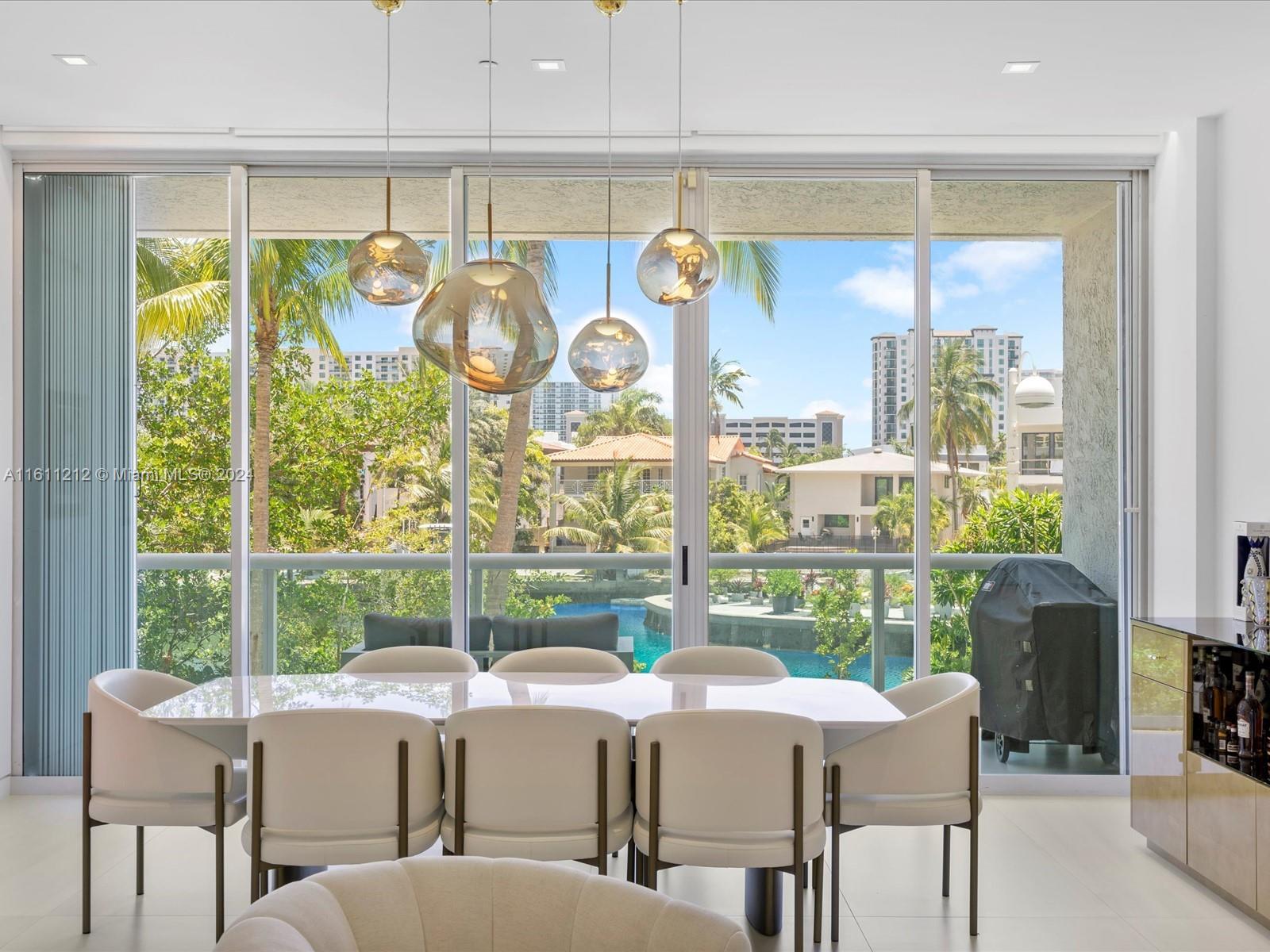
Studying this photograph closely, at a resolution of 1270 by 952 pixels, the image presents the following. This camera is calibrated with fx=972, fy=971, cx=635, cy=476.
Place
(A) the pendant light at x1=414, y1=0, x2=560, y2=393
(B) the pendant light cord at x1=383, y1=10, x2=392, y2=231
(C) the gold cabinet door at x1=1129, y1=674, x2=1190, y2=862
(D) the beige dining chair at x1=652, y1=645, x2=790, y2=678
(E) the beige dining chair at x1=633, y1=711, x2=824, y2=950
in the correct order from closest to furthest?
(A) the pendant light at x1=414, y1=0, x2=560, y2=393
(E) the beige dining chair at x1=633, y1=711, x2=824, y2=950
(B) the pendant light cord at x1=383, y1=10, x2=392, y2=231
(C) the gold cabinet door at x1=1129, y1=674, x2=1190, y2=862
(D) the beige dining chair at x1=652, y1=645, x2=790, y2=678

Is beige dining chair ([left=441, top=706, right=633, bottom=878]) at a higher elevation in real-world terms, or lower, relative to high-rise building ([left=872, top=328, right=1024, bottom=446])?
lower

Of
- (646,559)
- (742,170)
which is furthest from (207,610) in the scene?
(742,170)

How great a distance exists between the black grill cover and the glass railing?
17 cm

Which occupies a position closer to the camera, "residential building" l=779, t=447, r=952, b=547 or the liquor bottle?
the liquor bottle

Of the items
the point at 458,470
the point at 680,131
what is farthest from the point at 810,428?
the point at 458,470

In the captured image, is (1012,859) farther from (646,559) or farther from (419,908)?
(419,908)

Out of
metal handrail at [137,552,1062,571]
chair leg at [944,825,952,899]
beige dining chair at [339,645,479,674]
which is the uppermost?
metal handrail at [137,552,1062,571]

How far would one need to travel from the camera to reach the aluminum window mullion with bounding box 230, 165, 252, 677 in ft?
14.8

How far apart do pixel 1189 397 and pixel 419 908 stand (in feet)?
12.8

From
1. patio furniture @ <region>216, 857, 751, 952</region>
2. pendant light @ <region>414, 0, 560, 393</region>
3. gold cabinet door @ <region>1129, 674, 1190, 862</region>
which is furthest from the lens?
gold cabinet door @ <region>1129, 674, 1190, 862</region>

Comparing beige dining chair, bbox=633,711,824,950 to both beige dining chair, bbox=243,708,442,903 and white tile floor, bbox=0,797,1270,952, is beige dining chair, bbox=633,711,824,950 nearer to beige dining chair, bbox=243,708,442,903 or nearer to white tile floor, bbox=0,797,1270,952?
white tile floor, bbox=0,797,1270,952

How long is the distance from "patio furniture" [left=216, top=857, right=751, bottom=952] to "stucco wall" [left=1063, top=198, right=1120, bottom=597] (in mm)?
3581

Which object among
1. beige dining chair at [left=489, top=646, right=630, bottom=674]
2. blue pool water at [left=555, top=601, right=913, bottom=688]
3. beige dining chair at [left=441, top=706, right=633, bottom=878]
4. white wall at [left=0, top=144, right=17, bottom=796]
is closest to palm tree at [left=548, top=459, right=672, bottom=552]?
blue pool water at [left=555, top=601, right=913, bottom=688]

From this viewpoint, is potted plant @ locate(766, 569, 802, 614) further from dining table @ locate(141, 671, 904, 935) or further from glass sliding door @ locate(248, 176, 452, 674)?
glass sliding door @ locate(248, 176, 452, 674)
